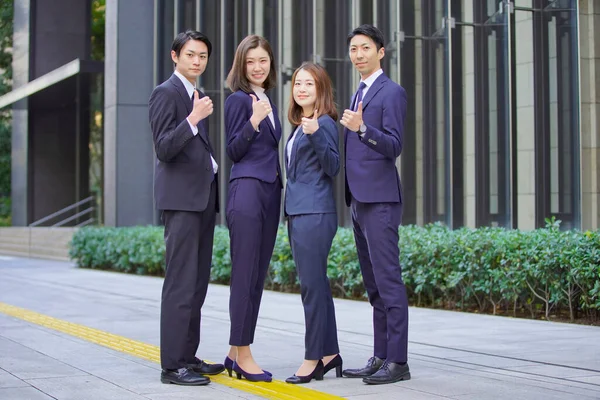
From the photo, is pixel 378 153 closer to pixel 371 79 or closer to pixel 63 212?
pixel 371 79

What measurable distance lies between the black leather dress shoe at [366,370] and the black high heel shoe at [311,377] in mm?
204

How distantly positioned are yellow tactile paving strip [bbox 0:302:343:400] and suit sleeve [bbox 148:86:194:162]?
4.49ft

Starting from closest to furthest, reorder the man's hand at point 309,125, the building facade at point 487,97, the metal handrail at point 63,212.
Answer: the man's hand at point 309,125 < the building facade at point 487,97 < the metal handrail at point 63,212

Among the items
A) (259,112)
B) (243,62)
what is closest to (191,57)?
(243,62)

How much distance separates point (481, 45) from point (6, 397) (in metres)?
8.42

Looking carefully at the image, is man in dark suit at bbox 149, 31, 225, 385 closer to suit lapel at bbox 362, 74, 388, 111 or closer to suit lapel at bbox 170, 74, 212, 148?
suit lapel at bbox 170, 74, 212, 148

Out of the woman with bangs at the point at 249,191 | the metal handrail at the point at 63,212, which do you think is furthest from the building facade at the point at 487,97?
the metal handrail at the point at 63,212

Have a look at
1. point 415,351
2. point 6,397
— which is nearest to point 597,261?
point 415,351

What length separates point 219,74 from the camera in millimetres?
19125

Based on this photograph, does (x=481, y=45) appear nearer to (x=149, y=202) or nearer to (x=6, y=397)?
(x=6, y=397)

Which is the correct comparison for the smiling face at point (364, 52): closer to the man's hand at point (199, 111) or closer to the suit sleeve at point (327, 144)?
the suit sleeve at point (327, 144)

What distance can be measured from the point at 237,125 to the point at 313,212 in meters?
0.67

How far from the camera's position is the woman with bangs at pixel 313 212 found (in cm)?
511

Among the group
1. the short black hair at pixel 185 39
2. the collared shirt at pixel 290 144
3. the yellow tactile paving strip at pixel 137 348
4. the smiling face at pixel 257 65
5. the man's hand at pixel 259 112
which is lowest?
the yellow tactile paving strip at pixel 137 348
